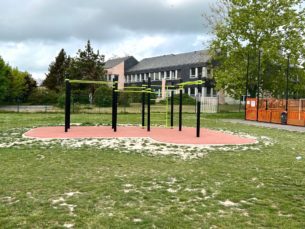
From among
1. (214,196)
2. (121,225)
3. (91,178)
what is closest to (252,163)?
(214,196)

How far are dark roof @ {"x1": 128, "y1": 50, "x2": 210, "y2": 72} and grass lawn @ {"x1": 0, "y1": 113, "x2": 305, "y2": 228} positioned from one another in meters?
44.5

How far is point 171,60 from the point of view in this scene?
63562mm

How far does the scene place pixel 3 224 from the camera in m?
4.21

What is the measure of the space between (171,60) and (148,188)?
58.6 metres

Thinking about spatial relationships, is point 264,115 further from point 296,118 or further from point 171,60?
→ point 171,60

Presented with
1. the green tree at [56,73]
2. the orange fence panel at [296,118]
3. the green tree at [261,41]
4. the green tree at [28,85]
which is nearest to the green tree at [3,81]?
the green tree at [28,85]

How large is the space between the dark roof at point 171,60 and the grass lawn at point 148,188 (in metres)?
44.5

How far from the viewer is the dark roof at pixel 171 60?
56287 mm

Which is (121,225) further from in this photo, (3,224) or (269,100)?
(269,100)

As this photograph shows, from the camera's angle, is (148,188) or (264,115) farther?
(264,115)

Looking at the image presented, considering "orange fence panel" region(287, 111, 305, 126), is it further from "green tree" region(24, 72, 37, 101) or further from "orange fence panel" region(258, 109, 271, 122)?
"green tree" region(24, 72, 37, 101)

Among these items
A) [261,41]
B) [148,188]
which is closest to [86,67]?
[261,41]

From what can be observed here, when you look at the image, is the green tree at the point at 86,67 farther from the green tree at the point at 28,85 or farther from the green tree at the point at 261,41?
the green tree at the point at 261,41

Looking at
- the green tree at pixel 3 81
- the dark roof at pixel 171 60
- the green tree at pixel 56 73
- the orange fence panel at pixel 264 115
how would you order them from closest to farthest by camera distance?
the orange fence panel at pixel 264 115 → the green tree at pixel 3 81 → the dark roof at pixel 171 60 → the green tree at pixel 56 73
